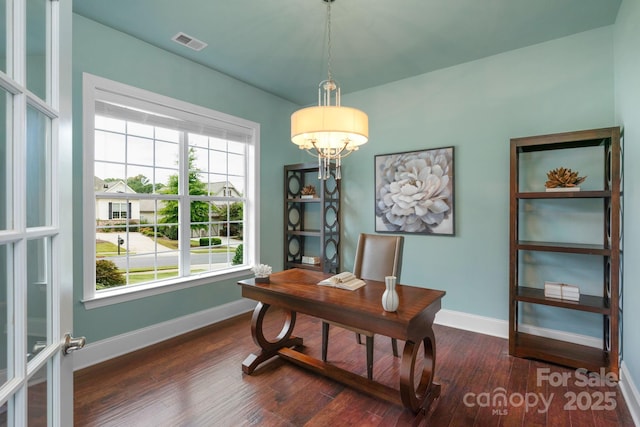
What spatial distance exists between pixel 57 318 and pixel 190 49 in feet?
9.38

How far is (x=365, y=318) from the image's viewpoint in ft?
6.03

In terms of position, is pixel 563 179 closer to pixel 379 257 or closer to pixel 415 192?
pixel 415 192

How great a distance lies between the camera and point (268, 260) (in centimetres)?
415

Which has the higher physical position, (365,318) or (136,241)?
(136,241)

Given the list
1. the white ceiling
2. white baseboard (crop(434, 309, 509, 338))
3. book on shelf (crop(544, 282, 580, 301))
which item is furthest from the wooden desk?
the white ceiling

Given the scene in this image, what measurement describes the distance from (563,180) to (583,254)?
683 mm

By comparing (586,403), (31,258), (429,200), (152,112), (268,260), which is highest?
(152,112)

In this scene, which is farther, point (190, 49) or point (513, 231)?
point (190, 49)

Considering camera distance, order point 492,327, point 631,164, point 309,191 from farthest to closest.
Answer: point 309,191 → point 492,327 → point 631,164

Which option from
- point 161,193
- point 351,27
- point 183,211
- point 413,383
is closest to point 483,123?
point 351,27

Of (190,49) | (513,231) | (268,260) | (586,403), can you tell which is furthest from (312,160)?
(586,403)

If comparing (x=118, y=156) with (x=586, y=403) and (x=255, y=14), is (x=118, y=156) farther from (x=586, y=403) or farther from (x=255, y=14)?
(x=586, y=403)

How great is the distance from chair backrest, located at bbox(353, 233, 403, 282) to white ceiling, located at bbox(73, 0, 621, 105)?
1807mm

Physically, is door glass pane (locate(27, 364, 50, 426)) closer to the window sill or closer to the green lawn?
the window sill
